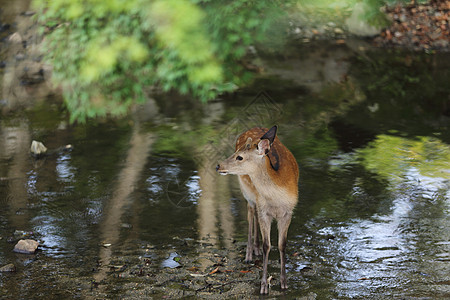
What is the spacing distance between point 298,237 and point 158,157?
3417mm

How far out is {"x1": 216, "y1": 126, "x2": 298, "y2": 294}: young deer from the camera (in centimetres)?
592

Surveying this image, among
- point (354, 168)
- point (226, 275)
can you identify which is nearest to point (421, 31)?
point (354, 168)

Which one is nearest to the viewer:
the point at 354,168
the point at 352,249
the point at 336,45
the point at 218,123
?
the point at 352,249

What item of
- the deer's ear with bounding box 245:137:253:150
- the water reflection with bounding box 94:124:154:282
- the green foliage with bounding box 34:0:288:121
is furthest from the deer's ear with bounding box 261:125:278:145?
the green foliage with bounding box 34:0:288:121

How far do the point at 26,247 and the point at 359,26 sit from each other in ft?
39.4

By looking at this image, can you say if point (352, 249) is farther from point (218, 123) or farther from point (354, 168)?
point (218, 123)

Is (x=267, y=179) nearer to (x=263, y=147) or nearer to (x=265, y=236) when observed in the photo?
(x=263, y=147)

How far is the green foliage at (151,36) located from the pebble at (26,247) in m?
3.56

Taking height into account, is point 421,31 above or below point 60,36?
below

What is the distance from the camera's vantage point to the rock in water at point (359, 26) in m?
17.0

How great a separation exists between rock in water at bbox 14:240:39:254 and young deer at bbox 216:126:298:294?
233 centimetres

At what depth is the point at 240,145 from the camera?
20.9ft

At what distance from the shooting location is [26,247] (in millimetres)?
7062

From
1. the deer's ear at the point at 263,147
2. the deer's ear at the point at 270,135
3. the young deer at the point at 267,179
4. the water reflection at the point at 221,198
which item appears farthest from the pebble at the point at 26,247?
the deer's ear at the point at 270,135
